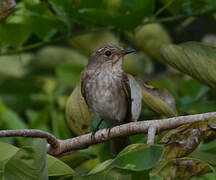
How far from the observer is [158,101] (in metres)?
2.57

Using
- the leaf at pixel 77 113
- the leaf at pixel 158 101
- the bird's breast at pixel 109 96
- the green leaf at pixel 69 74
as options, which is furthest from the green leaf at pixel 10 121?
the leaf at pixel 158 101

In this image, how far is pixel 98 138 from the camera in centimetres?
240

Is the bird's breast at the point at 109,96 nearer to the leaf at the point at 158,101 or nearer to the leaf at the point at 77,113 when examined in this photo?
the leaf at the point at 77,113

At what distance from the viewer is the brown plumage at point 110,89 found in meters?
3.79

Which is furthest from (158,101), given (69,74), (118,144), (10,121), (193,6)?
(10,121)

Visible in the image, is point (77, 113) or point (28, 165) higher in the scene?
point (28, 165)

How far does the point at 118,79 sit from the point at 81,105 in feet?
3.27

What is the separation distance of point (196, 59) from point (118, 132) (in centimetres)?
46

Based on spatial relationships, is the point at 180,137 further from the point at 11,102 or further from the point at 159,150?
the point at 11,102

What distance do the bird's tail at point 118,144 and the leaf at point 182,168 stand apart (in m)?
0.94

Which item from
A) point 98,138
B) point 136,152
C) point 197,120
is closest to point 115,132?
point 98,138

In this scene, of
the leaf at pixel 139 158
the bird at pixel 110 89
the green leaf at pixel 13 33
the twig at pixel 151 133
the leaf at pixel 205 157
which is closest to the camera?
the leaf at pixel 139 158

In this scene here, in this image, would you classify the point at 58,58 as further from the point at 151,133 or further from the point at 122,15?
the point at 151,133

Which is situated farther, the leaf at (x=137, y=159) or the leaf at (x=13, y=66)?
the leaf at (x=13, y=66)
